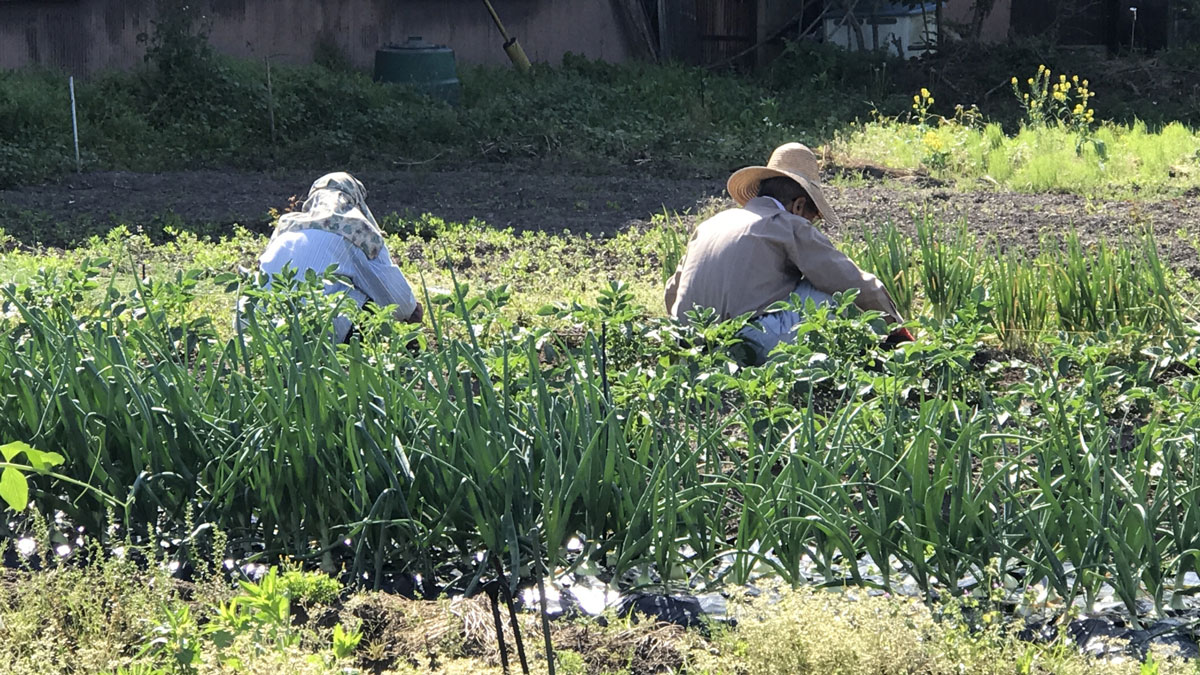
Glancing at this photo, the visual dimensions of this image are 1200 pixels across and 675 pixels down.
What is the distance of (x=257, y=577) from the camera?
2816 millimetres

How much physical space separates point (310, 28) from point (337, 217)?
9174mm

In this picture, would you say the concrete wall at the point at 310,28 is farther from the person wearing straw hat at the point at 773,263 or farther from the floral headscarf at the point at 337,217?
the person wearing straw hat at the point at 773,263

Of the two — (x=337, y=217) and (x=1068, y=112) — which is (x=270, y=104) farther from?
(x=337, y=217)

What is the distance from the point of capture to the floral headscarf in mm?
5160

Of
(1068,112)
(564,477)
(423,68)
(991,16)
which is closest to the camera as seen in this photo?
(564,477)

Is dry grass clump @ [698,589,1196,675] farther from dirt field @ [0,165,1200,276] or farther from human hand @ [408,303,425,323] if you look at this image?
dirt field @ [0,165,1200,276]

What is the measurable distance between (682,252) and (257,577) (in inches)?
139

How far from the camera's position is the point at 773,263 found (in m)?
4.74

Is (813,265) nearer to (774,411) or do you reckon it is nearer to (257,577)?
(774,411)

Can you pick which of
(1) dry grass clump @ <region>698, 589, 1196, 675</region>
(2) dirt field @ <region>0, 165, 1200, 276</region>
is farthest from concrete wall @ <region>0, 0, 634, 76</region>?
(1) dry grass clump @ <region>698, 589, 1196, 675</region>

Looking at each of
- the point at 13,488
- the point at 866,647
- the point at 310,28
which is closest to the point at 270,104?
the point at 310,28

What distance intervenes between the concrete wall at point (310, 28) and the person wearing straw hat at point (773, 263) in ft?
29.3

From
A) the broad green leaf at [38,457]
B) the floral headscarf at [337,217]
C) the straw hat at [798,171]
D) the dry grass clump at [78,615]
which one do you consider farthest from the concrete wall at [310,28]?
the broad green leaf at [38,457]

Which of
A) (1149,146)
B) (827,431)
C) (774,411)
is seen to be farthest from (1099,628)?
(1149,146)
